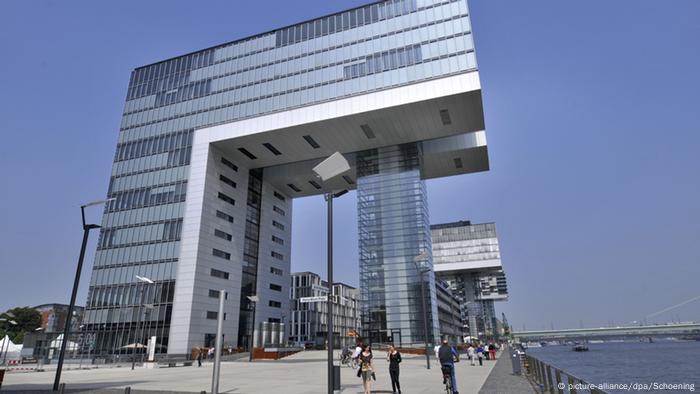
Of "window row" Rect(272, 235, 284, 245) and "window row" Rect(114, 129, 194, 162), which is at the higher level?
"window row" Rect(114, 129, 194, 162)

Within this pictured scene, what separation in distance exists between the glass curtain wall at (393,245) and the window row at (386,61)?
39.8 feet

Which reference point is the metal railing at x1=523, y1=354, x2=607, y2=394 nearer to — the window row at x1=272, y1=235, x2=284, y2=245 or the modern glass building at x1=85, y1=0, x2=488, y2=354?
the modern glass building at x1=85, y1=0, x2=488, y2=354

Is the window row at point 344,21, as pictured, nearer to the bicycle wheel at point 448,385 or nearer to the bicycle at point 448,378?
the bicycle at point 448,378

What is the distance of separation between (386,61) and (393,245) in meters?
24.5

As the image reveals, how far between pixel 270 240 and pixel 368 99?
31.2m

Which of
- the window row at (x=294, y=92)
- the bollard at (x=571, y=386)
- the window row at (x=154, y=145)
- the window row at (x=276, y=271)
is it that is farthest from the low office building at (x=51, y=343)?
the bollard at (x=571, y=386)

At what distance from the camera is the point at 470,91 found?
154 ft

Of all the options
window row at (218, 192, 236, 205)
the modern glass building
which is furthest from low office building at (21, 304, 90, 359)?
window row at (218, 192, 236, 205)

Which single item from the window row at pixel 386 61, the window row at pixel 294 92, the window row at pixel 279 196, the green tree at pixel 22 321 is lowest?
the green tree at pixel 22 321

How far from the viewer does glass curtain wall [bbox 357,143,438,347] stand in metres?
52.9

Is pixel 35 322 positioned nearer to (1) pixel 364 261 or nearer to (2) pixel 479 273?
(1) pixel 364 261

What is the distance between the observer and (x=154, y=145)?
6138 centimetres

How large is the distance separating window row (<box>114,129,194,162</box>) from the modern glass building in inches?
8.1

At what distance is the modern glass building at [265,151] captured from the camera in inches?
2019
